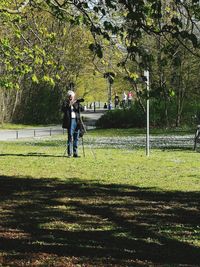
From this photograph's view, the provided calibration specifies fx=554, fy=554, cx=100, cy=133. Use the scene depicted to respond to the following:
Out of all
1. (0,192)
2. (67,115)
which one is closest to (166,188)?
(0,192)

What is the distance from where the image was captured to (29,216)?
828 centimetres

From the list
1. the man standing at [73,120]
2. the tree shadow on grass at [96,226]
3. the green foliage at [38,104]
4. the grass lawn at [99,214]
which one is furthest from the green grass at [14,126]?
the tree shadow on grass at [96,226]

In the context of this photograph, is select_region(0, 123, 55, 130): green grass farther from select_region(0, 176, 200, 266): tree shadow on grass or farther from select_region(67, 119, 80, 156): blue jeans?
select_region(0, 176, 200, 266): tree shadow on grass

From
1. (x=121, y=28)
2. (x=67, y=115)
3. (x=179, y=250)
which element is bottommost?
(x=179, y=250)

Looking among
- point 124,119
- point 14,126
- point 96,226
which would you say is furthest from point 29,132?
point 96,226

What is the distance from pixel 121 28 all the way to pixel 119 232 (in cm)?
320

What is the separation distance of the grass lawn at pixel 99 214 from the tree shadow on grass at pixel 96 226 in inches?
0.4

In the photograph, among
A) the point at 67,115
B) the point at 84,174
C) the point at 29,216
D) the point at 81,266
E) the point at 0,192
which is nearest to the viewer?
the point at 81,266

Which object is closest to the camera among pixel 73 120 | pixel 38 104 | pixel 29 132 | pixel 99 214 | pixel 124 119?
pixel 99 214

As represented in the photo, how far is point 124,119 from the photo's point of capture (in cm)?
3794

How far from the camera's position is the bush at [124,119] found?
37.4 metres

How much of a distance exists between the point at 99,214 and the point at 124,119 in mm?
29606

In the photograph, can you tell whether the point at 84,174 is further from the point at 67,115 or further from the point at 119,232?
the point at 119,232

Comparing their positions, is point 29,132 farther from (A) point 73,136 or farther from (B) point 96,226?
(B) point 96,226
